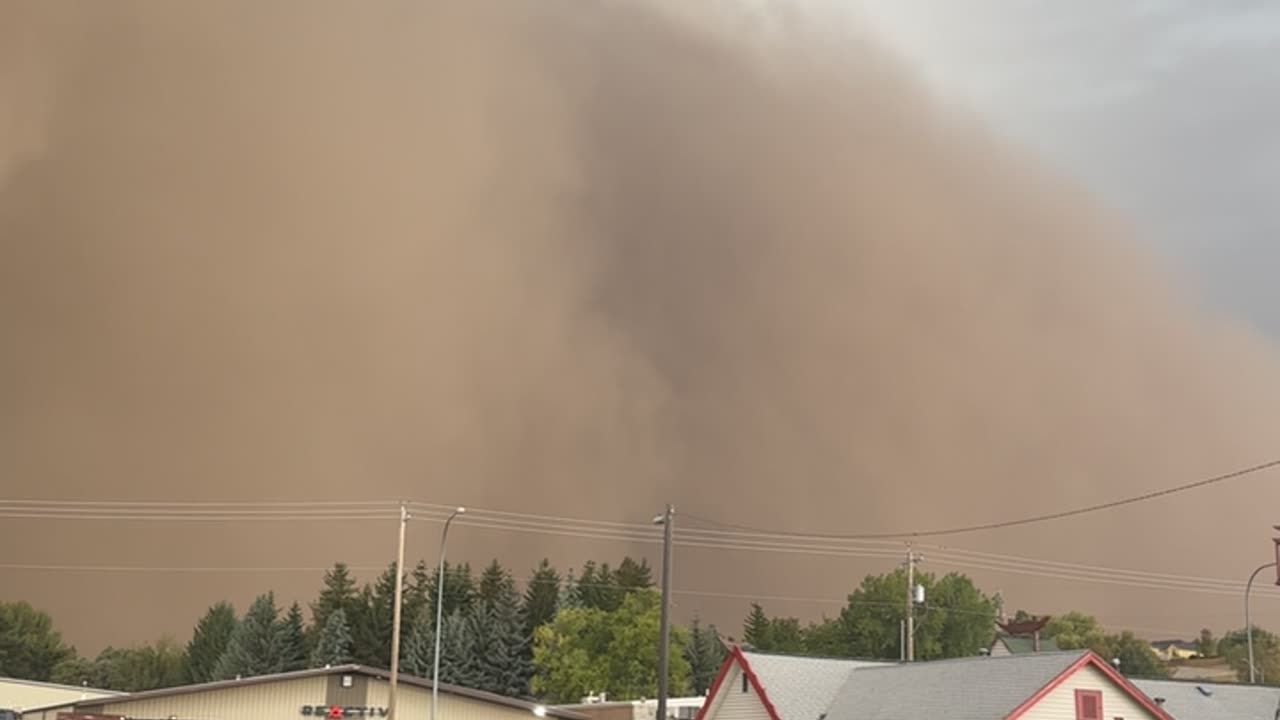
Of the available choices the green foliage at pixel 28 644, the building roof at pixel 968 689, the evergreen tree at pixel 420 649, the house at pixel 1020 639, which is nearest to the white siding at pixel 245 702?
the building roof at pixel 968 689

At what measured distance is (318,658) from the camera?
14675 centimetres

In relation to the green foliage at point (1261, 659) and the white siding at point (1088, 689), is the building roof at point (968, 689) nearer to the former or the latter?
the white siding at point (1088, 689)

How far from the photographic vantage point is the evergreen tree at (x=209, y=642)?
6644 inches

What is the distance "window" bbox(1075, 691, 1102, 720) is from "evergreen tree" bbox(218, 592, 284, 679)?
354 ft

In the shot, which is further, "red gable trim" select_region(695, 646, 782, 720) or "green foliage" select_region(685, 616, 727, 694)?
"green foliage" select_region(685, 616, 727, 694)

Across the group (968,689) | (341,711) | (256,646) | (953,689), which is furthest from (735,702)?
(256,646)

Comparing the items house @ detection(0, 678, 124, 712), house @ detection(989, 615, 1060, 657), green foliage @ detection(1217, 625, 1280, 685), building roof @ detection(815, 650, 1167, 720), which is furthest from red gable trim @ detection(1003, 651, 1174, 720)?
green foliage @ detection(1217, 625, 1280, 685)

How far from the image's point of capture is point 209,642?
562 feet

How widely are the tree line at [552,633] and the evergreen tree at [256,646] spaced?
146 millimetres

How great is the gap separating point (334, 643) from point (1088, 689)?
103m

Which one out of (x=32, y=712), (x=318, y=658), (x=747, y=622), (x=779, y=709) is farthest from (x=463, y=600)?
(x=779, y=709)

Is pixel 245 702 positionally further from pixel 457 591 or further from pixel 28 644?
pixel 28 644

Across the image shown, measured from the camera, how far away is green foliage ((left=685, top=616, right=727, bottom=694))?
14350 centimetres

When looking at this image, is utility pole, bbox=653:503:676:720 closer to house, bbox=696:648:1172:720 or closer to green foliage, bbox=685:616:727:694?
house, bbox=696:648:1172:720
